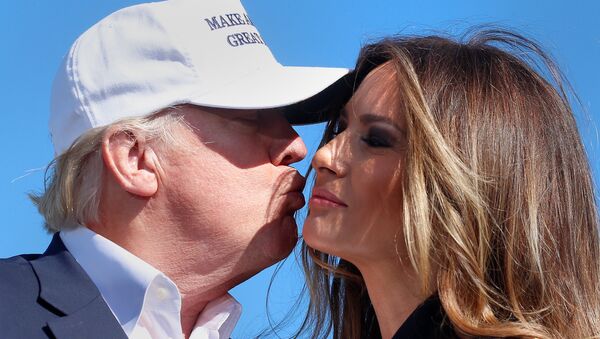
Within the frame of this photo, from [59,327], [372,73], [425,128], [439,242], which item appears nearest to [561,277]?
[439,242]

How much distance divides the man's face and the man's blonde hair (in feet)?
0.28

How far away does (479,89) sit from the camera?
3.99 m

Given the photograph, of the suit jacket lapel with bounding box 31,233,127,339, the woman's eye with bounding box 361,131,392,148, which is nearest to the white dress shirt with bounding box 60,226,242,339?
the suit jacket lapel with bounding box 31,233,127,339

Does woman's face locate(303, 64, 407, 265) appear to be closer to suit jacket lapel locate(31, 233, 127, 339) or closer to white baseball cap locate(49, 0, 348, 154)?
white baseball cap locate(49, 0, 348, 154)

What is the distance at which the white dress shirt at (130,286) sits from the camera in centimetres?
372

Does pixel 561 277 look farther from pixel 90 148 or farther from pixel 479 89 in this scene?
pixel 90 148

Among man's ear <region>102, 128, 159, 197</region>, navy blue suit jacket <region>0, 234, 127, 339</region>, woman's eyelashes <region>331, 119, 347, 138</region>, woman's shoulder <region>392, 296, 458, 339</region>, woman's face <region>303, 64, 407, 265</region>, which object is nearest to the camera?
navy blue suit jacket <region>0, 234, 127, 339</region>

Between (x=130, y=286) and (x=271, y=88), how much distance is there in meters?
1.10

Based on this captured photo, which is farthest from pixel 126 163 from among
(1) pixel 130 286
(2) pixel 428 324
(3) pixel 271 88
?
(2) pixel 428 324

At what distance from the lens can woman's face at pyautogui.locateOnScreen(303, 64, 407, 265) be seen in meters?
3.92

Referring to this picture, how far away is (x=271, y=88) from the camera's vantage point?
4.20 metres

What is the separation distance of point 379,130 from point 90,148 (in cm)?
128

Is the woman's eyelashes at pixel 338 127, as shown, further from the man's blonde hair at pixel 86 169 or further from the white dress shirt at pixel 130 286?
the white dress shirt at pixel 130 286

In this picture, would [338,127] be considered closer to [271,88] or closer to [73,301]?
[271,88]
